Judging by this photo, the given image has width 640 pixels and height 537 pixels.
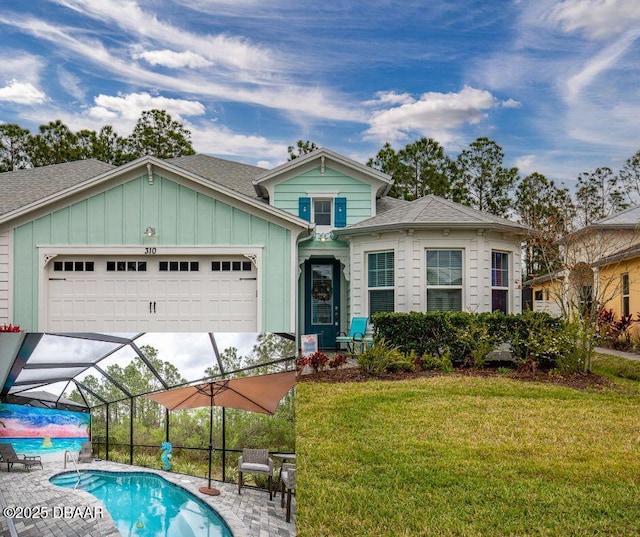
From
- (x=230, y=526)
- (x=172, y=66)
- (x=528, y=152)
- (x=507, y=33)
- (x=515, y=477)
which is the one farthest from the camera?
(x=528, y=152)

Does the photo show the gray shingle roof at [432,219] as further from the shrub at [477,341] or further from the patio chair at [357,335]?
the shrub at [477,341]

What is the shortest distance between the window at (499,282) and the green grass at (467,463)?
5.03 meters

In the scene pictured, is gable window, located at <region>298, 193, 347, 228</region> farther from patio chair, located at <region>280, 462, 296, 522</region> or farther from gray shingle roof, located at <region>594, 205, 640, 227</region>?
patio chair, located at <region>280, 462, 296, 522</region>

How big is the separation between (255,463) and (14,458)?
3.14 ft

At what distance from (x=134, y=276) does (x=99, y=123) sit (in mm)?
18908

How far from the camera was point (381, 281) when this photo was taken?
591 inches

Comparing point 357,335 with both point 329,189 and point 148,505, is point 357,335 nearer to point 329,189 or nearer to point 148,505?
point 329,189

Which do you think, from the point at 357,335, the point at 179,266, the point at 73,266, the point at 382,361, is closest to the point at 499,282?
the point at 357,335

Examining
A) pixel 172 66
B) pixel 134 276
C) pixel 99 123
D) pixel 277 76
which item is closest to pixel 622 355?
pixel 134 276

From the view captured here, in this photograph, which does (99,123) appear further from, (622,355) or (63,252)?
(622,355)

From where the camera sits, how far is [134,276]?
1373 centimetres

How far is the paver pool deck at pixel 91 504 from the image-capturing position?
2.29 m

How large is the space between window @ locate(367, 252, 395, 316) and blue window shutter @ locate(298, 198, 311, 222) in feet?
7.80

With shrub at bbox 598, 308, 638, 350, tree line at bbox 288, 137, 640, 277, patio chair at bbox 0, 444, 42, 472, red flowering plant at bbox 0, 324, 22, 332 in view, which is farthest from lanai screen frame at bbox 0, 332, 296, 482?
tree line at bbox 288, 137, 640, 277
